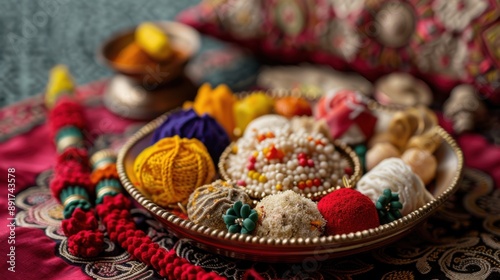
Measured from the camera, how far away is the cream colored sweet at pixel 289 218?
65 centimetres

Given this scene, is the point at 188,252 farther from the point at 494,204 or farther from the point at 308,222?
the point at 494,204

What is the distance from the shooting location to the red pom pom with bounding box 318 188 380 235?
66 centimetres

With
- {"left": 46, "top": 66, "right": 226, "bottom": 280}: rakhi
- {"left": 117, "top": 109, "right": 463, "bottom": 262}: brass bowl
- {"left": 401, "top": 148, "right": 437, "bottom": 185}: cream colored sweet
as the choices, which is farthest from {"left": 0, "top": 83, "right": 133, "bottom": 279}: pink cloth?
{"left": 401, "top": 148, "right": 437, "bottom": 185}: cream colored sweet

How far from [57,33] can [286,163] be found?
0.82m

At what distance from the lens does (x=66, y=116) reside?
100 centimetres

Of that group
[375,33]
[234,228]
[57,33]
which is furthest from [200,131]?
[57,33]

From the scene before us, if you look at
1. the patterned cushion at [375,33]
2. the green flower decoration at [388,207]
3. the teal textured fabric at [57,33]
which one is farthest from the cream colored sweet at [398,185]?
the teal textured fabric at [57,33]

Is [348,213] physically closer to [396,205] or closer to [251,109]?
[396,205]

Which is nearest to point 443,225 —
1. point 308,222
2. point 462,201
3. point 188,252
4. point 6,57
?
Answer: point 462,201

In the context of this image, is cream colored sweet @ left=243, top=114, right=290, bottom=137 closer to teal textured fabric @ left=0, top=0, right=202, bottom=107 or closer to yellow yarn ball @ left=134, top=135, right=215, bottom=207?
yellow yarn ball @ left=134, top=135, right=215, bottom=207

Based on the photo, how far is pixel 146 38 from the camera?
1130 mm

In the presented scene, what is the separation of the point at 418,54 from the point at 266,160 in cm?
47

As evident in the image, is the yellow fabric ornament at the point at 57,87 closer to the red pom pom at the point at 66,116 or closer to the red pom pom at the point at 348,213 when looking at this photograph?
the red pom pom at the point at 66,116

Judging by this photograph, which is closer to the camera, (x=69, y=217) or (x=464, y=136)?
(x=69, y=217)
